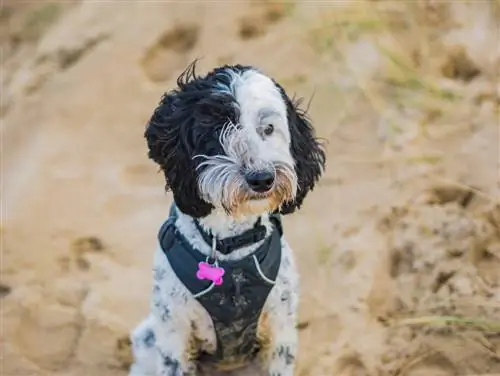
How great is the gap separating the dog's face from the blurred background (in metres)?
0.93

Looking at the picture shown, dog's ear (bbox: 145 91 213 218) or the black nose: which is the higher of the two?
dog's ear (bbox: 145 91 213 218)

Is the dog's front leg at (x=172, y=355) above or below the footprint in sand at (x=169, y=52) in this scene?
below

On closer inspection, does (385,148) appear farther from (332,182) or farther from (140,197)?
(140,197)

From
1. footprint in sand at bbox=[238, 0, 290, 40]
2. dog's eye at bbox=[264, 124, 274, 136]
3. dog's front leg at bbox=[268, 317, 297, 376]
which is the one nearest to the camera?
dog's eye at bbox=[264, 124, 274, 136]

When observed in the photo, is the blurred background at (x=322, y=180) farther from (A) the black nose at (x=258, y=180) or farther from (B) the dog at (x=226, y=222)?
(A) the black nose at (x=258, y=180)

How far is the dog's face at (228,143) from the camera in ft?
8.24

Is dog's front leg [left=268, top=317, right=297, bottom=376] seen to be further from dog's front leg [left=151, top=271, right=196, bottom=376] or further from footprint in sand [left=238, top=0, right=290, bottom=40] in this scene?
footprint in sand [left=238, top=0, right=290, bottom=40]

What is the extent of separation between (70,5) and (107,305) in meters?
1.88

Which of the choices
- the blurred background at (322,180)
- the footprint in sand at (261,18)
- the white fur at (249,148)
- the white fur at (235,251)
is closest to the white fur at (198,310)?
the white fur at (235,251)

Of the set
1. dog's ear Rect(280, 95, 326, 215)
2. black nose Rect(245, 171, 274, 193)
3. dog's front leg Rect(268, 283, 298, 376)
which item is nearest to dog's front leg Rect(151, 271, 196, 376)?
dog's front leg Rect(268, 283, 298, 376)

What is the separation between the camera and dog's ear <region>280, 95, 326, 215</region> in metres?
2.73

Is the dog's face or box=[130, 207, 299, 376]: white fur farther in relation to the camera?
box=[130, 207, 299, 376]: white fur

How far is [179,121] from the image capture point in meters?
2.62

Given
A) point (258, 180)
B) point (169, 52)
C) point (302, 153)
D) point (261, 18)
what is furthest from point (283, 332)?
point (261, 18)
